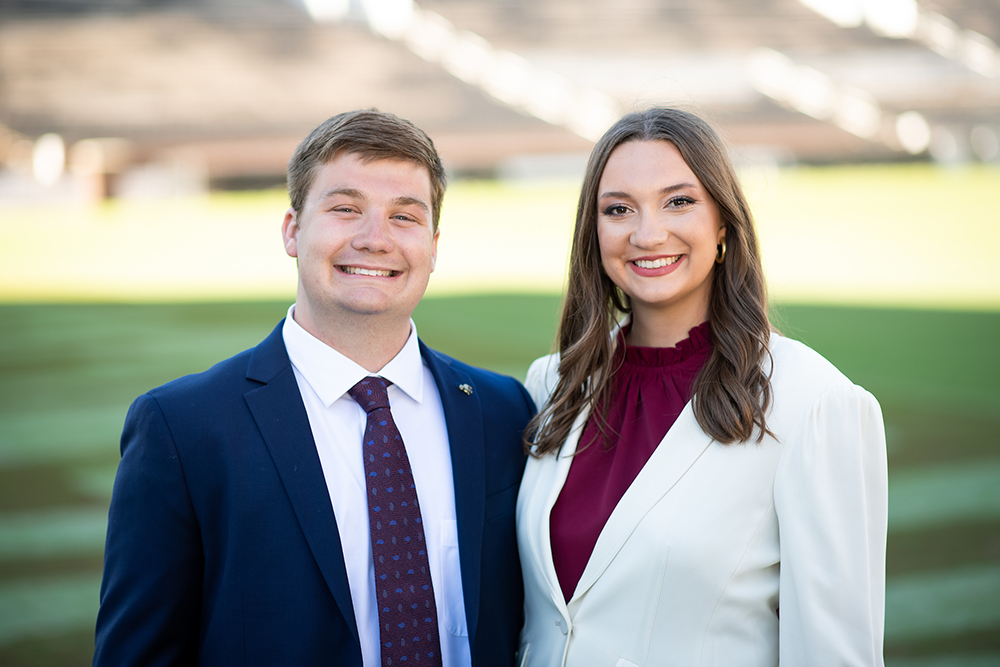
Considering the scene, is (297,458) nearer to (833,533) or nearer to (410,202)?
A: (410,202)

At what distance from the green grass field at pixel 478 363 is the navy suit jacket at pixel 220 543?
151cm

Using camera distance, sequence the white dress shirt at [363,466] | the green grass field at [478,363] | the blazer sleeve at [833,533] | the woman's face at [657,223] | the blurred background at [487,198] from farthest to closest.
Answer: the blurred background at [487,198], the green grass field at [478,363], the woman's face at [657,223], the white dress shirt at [363,466], the blazer sleeve at [833,533]

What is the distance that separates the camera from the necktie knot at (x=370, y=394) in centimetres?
222

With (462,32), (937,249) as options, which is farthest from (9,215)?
(937,249)

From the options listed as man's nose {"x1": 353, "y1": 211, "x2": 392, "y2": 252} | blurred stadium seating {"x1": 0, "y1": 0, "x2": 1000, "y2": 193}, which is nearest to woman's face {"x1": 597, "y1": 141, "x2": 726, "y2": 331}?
man's nose {"x1": 353, "y1": 211, "x2": 392, "y2": 252}

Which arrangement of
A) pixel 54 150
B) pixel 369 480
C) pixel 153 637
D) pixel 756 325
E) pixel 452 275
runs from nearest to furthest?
pixel 153 637, pixel 369 480, pixel 756 325, pixel 452 275, pixel 54 150

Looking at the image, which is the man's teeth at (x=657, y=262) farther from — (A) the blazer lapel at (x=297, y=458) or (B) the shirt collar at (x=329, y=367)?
(A) the blazer lapel at (x=297, y=458)

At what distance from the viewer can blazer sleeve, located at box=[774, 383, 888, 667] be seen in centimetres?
197

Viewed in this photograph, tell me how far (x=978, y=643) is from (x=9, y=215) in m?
23.9

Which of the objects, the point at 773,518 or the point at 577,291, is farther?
the point at 577,291

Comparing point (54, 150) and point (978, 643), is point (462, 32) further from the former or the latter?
point (978, 643)

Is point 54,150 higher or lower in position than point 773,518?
higher

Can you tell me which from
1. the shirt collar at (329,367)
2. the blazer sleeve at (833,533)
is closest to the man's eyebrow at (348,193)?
the shirt collar at (329,367)

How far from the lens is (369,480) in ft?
7.00
